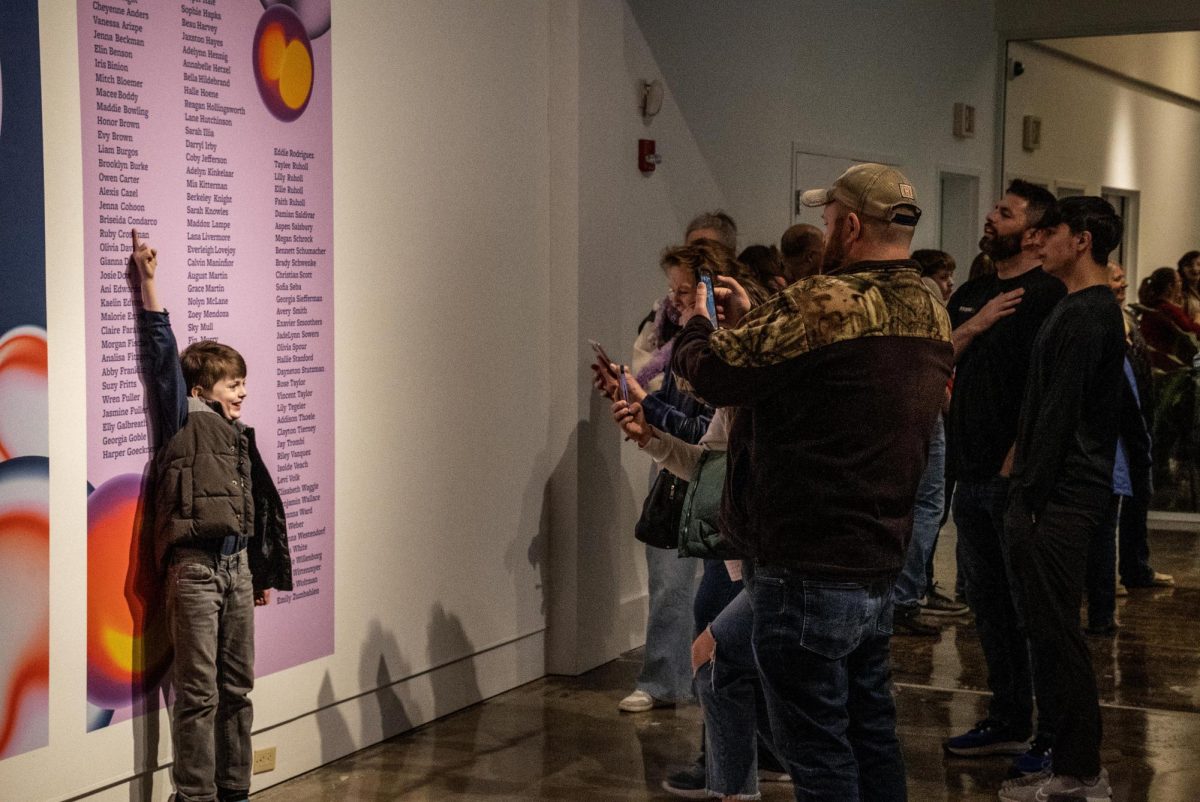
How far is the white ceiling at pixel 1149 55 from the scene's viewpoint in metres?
10.7

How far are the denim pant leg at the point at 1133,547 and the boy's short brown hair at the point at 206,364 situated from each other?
5549 mm

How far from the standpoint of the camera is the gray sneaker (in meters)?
7.40

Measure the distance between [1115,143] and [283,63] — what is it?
8.81m

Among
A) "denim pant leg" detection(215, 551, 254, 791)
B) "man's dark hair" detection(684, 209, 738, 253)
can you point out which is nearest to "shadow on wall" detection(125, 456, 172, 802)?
"denim pant leg" detection(215, 551, 254, 791)

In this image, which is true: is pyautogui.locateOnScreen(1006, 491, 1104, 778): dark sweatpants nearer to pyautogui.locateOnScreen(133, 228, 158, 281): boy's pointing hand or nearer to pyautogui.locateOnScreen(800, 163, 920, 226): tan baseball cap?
pyautogui.locateOnScreen(800, 163, 920, 226): tan baseball cap

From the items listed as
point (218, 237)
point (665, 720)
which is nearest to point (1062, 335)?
point (665, 720)

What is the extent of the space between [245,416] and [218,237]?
52cm

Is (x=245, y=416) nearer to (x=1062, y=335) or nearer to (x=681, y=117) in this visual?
(x=1062, y=335)

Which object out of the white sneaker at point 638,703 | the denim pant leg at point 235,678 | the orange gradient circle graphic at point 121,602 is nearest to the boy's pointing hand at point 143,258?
the orange gradient circle graphic at point 121,602

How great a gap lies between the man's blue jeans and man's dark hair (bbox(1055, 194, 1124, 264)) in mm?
1605

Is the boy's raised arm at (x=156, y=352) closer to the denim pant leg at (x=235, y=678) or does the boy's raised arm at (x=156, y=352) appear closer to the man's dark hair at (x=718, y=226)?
the denim pant leg at (x=235, y=678)

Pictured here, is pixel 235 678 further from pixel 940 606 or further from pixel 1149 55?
pixel 1149 55

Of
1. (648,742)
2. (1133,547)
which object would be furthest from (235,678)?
(1133,547)

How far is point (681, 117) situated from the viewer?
689 cm
